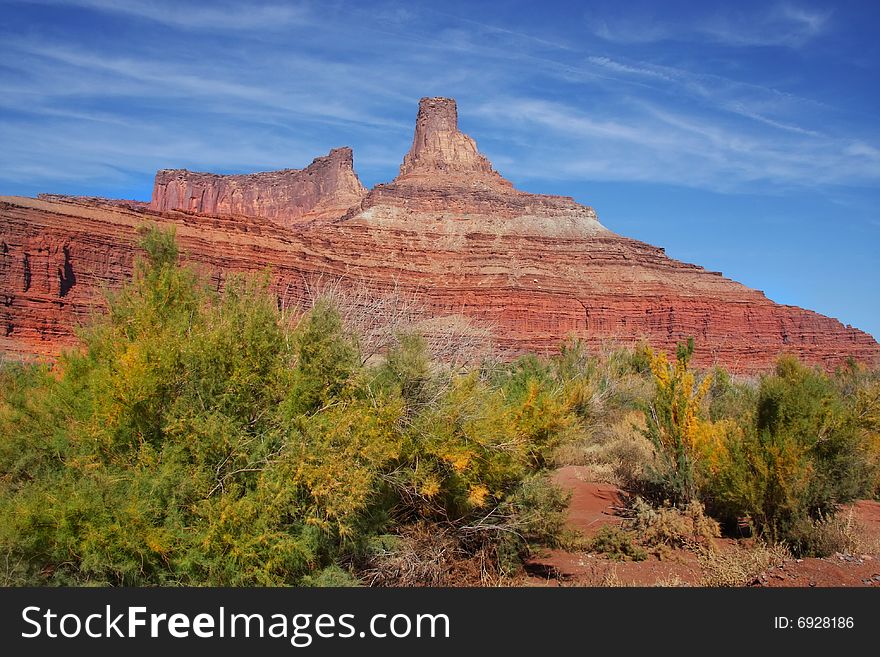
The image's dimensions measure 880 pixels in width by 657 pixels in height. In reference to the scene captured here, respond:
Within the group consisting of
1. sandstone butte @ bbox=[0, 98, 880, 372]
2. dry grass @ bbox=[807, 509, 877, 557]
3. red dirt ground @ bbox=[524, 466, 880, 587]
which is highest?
sandstone butte @ bbox=[0, 98, 880, 372]

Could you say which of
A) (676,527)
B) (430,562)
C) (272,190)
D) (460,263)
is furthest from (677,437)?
(272,190)

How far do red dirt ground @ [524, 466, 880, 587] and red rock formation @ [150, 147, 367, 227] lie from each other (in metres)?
124

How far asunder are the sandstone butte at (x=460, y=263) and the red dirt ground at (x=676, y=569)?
43042 millimetres

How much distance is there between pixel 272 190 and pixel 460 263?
67.6 metres

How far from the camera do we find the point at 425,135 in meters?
121

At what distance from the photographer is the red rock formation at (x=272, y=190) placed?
134750 millimetres

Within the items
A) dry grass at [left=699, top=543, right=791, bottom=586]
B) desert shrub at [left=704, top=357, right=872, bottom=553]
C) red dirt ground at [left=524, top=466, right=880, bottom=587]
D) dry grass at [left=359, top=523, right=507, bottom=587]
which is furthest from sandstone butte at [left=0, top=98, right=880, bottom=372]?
dry grass at [left=699, top=543, right=791, bottom=586]

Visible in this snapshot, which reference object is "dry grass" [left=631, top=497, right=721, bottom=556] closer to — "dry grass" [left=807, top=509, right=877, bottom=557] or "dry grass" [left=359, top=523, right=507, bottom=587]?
→ "dry grass" [left=807, top=509, right=877, bottom=557]

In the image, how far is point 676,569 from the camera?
10.1 metres

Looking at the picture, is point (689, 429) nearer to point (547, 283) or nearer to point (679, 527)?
point (679, 527)

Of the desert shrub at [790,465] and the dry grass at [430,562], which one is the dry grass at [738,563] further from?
the dry grass at [430,562]

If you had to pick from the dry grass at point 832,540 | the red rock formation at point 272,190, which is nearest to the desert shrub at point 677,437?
the dry grass at point 832,540

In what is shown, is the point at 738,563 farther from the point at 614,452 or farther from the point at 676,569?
the point at 614,452

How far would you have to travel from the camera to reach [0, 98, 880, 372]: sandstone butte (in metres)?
56.8
